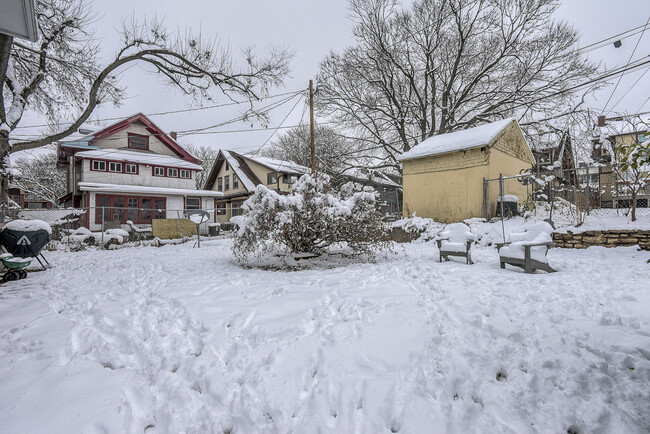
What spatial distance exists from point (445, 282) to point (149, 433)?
3892mm

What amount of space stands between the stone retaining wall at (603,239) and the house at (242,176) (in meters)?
16.4

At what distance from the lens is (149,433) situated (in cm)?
165

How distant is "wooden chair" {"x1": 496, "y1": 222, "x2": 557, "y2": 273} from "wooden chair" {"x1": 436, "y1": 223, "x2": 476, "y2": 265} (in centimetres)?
71

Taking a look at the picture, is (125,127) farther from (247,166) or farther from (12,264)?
(12,264)

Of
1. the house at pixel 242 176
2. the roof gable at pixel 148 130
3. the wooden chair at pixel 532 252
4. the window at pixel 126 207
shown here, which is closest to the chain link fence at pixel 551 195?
the wooden chair at pixel 532 252

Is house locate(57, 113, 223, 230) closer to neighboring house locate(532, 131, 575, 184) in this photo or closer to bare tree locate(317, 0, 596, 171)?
bare tree locate(317, 0, 596, 171)

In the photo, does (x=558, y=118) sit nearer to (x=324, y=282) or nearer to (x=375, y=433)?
(x=324, y=282)

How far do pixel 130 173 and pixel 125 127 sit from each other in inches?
125

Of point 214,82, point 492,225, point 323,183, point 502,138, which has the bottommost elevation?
point 492,225

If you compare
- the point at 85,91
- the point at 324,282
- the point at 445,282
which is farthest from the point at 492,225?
the point at 85,91

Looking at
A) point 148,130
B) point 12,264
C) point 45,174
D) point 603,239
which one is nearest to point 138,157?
point 148,130

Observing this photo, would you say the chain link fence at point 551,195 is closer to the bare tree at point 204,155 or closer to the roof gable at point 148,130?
the roof gable at point 148,130

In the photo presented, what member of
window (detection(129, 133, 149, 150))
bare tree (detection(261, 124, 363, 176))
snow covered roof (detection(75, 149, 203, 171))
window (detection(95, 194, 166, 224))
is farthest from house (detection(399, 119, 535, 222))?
window (detection(129, 133, 149, 150))

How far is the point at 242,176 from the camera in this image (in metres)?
23.2
